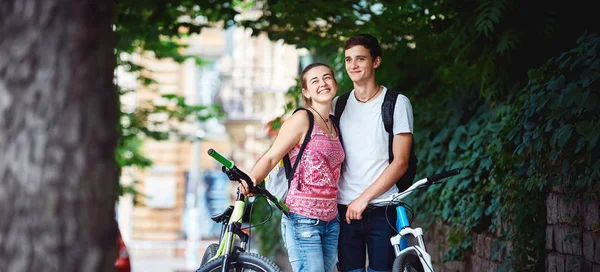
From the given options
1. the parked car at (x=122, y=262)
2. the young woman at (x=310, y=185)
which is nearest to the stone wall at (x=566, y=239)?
the young woman at (x=310, y=185)

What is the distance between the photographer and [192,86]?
1561 inches

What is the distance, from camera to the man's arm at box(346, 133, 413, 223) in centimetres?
612

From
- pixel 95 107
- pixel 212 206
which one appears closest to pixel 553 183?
pixel 95 107

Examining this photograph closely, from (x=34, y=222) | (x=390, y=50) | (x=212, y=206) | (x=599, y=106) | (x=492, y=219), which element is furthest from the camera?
(x=212, y=206)

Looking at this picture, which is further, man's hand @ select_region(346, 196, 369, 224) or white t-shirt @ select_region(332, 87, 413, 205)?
white t-shirt @ select_region(332, 87, 413, 205)

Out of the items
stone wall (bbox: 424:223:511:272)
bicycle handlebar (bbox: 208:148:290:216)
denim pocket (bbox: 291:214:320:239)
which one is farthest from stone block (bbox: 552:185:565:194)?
bicycle handlebar (bbox: 208:148:290:216)

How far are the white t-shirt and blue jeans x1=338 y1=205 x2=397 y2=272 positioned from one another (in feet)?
0.36

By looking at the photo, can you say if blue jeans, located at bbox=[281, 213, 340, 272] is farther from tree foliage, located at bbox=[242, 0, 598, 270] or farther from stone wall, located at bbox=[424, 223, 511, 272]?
stone wall, located at bbox=[424, 223, 511, 272]

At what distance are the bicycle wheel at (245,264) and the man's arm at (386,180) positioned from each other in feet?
2.36

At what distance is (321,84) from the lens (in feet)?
20.2

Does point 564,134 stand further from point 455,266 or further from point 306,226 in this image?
point 455,266

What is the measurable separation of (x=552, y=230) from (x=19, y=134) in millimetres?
4671

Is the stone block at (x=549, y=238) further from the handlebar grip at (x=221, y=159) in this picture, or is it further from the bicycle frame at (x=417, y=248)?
the handlebar grip at (x=221, y=159)

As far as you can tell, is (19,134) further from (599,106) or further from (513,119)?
(513,119)
